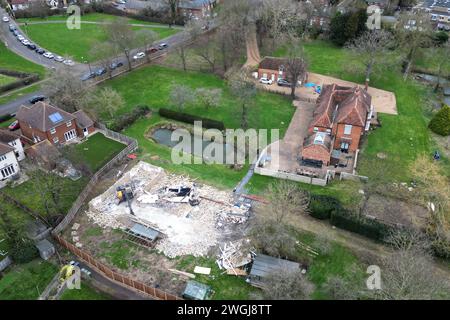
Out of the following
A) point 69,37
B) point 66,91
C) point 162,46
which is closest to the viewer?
point 66,91

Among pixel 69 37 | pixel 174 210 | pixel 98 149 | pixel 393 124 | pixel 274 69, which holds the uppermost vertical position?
pixel 274 69

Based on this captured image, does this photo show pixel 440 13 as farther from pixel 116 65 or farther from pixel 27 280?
pixel 27 280

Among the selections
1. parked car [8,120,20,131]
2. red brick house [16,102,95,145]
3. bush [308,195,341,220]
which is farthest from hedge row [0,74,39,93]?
bush [308,195,341,220]

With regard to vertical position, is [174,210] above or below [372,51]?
below

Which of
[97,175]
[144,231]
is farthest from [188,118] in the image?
[144,231]

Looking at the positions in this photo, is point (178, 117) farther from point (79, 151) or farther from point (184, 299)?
point (184, 299)

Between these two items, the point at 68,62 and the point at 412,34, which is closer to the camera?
the point at 412,34

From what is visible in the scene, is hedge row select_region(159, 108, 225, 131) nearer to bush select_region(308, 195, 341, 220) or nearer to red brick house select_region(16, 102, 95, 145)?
red brick house select_region(16, 102, 95, 145)
